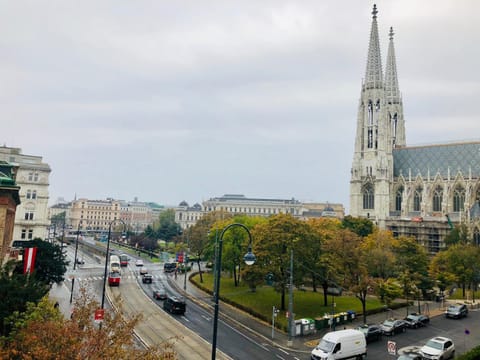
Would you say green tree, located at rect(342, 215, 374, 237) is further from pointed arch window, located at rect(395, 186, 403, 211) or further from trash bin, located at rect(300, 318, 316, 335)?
trash bin, located at rect(300, 318, 316, 335)

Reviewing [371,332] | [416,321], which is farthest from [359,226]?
[371,332]

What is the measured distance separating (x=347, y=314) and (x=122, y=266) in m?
51.2

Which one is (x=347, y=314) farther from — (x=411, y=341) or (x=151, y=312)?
(x=151, y=312)

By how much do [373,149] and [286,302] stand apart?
7466cm

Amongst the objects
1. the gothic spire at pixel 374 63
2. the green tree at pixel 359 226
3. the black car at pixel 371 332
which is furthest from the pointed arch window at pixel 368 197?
the black car at pixel 371 332

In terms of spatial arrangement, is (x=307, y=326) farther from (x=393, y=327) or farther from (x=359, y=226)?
(x=359, y=226)

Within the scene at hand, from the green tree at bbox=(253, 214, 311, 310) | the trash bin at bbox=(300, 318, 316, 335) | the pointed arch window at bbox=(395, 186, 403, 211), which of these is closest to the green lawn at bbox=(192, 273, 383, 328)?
the trash bin at bbox=(300, 318, 316, 335)

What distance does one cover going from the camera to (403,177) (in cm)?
11031

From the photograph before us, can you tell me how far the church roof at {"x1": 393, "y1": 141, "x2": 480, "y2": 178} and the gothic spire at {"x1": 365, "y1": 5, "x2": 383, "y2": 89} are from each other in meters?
22.6

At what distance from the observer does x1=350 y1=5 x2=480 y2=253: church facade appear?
320 feet

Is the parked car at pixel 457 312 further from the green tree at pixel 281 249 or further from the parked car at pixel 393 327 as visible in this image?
the green tree at pixel 281 249

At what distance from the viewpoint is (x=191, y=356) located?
94.2 feet

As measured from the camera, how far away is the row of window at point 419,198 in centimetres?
9981

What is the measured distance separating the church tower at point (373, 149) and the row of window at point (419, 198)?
29 cm
